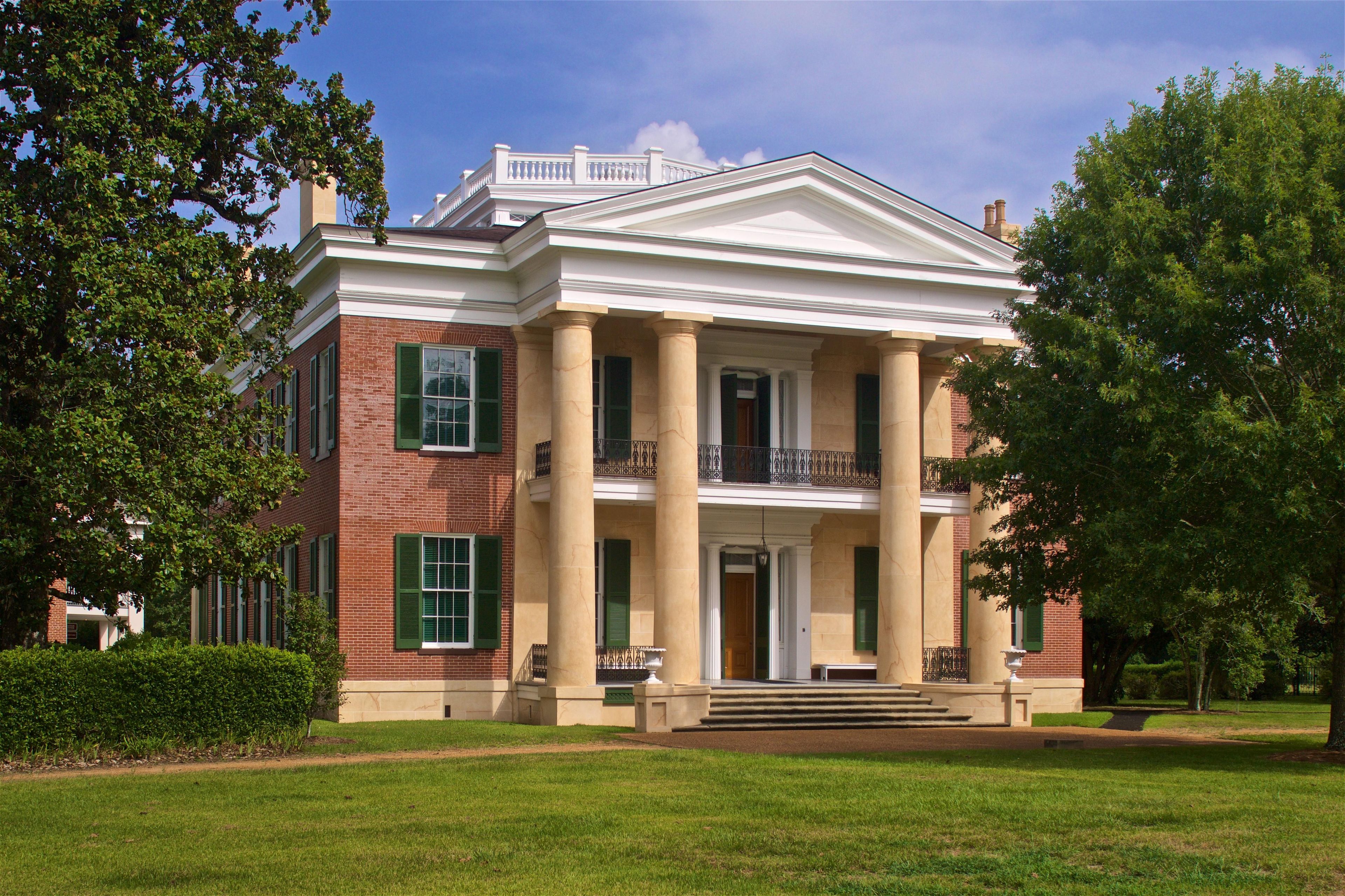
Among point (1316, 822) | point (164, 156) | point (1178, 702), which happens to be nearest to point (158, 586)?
point (164, 156)

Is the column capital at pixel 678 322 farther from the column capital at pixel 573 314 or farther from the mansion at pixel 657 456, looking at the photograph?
the column capital at pixel 573 314

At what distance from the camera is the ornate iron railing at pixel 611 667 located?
85.3 feet

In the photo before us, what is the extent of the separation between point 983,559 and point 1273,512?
524 centimetres

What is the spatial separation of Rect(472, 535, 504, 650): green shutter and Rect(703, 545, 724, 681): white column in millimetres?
4215

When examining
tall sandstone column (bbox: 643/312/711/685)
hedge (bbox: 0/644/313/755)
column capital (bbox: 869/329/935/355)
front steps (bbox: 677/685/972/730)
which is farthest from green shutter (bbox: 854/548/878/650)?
hedge (bbox: 0/644/313/755)

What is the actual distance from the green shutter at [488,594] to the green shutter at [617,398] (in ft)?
10.4

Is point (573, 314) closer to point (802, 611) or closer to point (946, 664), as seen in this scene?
point (802, 611)

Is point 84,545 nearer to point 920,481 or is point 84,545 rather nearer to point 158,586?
point 158,586

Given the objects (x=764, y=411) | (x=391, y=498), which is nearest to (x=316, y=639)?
(x=391, y=498)

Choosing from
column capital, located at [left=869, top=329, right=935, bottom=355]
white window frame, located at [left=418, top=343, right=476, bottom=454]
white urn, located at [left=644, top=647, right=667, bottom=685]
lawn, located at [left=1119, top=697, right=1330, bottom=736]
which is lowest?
lawn, located at [left=1119, top=697, right=1330, bottom=736]

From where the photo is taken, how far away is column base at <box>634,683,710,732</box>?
22203mm

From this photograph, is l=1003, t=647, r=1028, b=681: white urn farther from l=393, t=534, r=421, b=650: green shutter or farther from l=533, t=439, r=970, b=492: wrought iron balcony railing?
l=393, t=534, r=421, b=650: green shutter

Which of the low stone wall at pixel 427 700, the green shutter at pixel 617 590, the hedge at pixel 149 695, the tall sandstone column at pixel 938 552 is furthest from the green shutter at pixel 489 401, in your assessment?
the tall sandstone column at pixel 938 552

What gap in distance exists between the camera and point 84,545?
1753 cm
